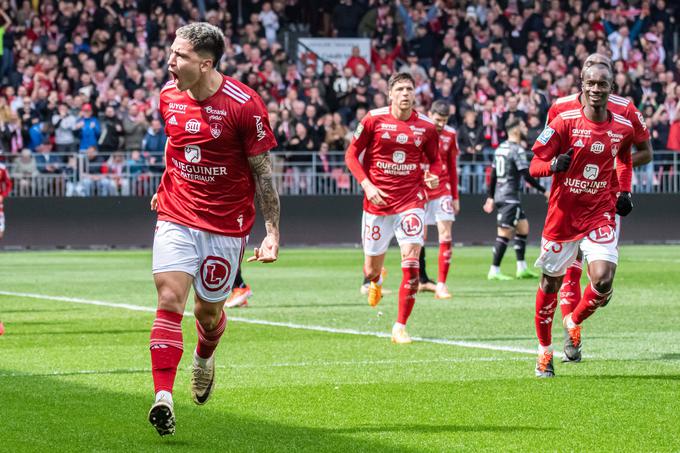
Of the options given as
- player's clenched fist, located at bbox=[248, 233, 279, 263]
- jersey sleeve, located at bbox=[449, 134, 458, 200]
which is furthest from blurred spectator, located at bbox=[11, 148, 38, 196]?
player's clenched fist, located at bbox=[248, 233, 279, 263]

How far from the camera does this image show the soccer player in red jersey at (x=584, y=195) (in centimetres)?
1010

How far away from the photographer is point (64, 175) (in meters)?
28.7

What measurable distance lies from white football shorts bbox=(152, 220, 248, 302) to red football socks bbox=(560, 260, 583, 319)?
14.0 feet

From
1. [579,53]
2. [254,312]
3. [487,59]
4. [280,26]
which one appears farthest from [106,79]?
[254,312]

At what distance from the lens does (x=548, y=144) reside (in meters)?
10.1

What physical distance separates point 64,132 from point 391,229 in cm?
1629

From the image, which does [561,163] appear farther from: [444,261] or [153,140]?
[153,140]

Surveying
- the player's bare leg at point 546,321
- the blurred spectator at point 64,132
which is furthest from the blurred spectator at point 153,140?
the player's bare leg at point 546,321

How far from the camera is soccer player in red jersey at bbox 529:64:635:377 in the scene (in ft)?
33.1

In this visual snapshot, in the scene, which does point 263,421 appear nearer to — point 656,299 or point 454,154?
point 656,299

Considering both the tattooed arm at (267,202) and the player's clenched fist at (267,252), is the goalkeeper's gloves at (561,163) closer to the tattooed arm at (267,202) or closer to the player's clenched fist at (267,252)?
the tattooed arm at (267,202)

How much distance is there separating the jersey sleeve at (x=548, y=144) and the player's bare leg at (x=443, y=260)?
25.9 feet

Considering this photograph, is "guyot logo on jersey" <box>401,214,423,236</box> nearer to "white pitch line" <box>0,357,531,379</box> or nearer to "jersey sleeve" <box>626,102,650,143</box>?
"white pitch line" <box>0,357,531,379</box>

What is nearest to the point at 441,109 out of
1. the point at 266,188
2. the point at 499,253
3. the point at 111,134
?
the point at 499,253
